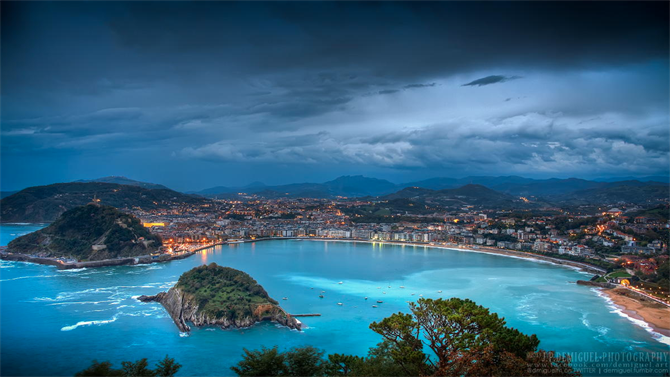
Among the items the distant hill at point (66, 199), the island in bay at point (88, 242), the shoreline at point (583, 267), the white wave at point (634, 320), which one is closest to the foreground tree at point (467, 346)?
the white wave at point (634, 320)

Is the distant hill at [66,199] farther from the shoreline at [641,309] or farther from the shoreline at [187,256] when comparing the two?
the shoreline at [641,309]

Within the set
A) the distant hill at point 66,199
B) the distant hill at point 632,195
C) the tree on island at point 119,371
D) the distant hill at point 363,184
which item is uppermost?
the distant hill at point 363,184

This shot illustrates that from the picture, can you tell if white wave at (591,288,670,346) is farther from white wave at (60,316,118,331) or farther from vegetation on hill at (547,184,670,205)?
vegetation on hill at (547,184,670,205)

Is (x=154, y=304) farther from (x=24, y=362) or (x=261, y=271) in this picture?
(x=261, y=271)

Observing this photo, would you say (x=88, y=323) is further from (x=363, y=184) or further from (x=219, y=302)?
(x=363, y=184)

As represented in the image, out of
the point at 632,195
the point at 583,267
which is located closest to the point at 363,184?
the point at 632,195

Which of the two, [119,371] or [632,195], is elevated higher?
[632,195]
